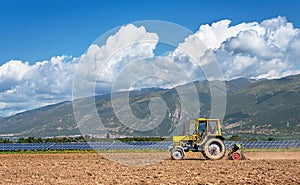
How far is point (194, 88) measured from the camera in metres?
29.0

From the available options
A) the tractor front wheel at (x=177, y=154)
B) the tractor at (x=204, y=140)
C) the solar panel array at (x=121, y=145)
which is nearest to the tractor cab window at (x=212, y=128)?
the tractor at (x=204, y=140)

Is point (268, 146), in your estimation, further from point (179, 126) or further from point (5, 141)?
point (5, 141)

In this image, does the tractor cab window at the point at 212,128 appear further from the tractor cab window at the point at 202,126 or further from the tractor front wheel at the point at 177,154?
the tractor front wheel at the point at 177,154

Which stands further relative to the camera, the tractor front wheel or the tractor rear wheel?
the tractor front wheel

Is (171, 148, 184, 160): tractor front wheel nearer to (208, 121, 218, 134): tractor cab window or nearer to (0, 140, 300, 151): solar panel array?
(208, 121, 218, 134): tractor cab window

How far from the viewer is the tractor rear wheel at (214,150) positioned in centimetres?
3206

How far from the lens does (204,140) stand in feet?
105

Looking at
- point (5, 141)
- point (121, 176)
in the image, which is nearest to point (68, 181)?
point (121, 176)

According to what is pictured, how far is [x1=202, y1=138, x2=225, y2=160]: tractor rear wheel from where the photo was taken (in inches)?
1262

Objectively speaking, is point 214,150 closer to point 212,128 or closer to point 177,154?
point 212,128

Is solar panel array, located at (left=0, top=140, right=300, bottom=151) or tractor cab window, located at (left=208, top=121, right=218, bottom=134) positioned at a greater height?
tractor cab window, located at (left=208, top=121, right=218, bottom=134)

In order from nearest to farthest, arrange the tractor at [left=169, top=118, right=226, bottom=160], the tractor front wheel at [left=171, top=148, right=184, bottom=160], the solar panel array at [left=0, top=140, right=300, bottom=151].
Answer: the tractor at [left=169, top=118, right=226, bottom=160], the tractor front wheel at [left=171, top=148, right=184, bottom=160], the solar panel array at [left=0, top=140, right=300, bottom=151]

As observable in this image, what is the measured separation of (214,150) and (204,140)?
1.06 meters

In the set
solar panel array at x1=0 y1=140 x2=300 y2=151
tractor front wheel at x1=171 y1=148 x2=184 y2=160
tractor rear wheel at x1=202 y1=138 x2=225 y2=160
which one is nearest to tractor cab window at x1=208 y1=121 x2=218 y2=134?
tractor rear wheel at x1=202 y1=138 x2=225 y2=160
